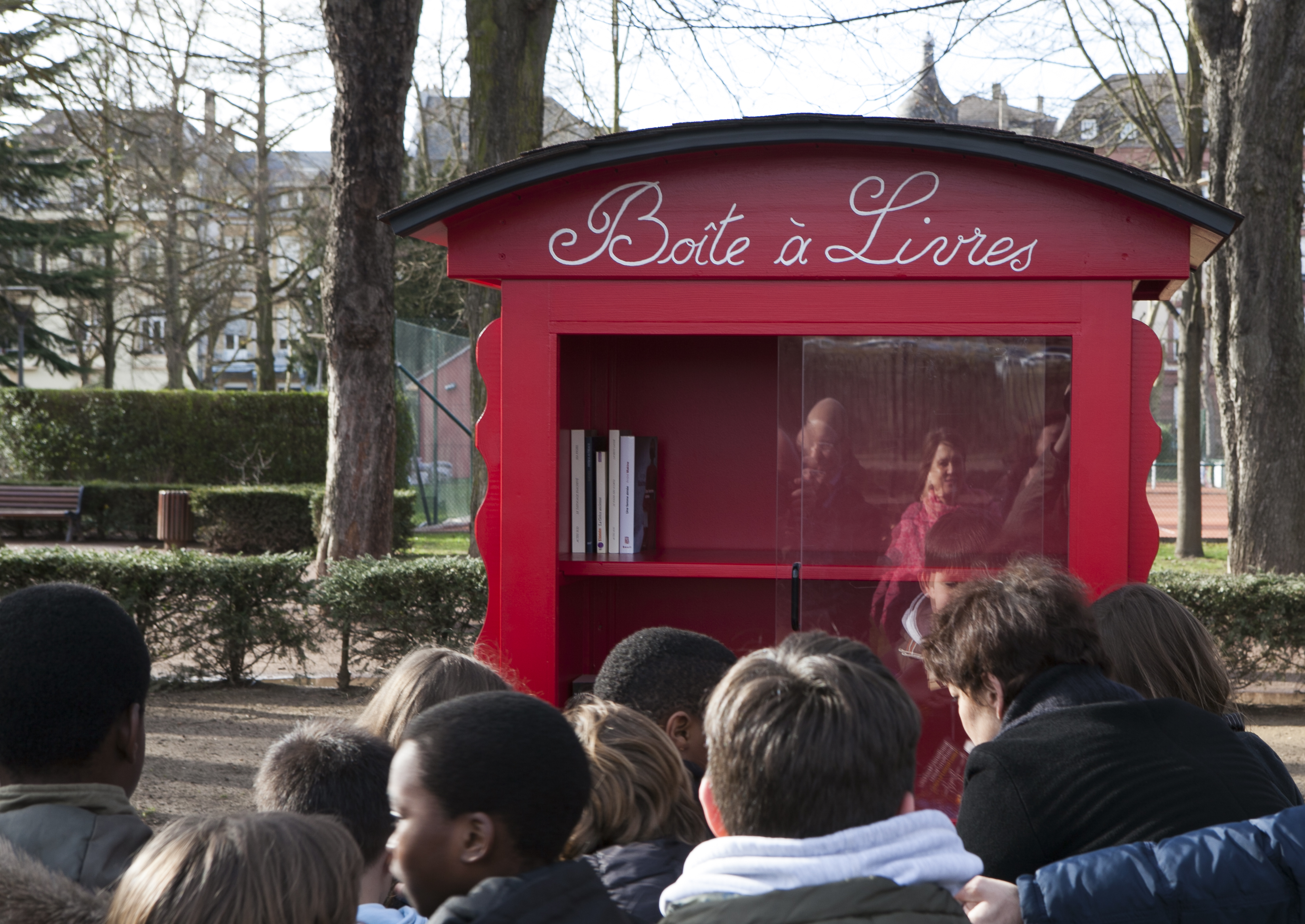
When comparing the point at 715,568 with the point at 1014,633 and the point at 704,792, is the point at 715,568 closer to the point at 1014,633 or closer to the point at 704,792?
the point at 1014,633

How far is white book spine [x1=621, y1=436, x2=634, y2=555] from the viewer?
14.2 ft

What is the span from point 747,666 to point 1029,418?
2604 mm

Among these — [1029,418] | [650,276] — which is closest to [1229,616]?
[1029,418]

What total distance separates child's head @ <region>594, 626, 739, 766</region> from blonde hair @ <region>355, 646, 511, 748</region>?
272 millimetres

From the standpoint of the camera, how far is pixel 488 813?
1717 millimetres

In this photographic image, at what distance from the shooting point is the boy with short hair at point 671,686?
263 centimetres

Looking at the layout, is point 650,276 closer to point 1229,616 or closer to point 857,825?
point 857,825

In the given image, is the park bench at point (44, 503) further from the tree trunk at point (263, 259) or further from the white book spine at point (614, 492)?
the white book spine at point (614, 492)

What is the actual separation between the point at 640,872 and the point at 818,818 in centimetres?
65

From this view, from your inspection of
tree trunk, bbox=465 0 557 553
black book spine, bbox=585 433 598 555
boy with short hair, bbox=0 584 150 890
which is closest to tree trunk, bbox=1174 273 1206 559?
tree trunk, bbox=465 0 557 553

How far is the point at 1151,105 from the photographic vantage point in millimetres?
14695

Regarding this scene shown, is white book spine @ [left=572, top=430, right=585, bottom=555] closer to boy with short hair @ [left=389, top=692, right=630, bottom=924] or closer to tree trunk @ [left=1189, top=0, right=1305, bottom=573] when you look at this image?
boy with short hair @ [left=389, top=692, right=630, bottom=924]

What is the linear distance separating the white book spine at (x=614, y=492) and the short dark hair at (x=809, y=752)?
8.98 ft

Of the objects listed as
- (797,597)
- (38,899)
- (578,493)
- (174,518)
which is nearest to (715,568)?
(797,597)
